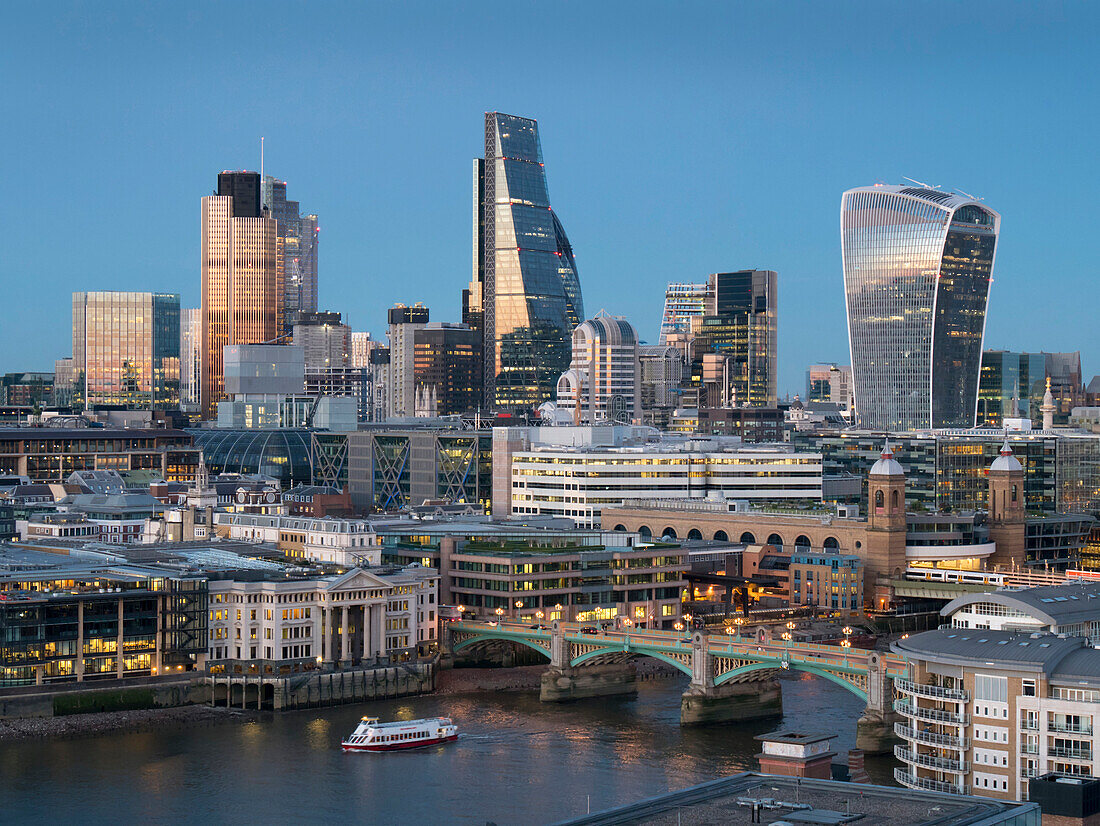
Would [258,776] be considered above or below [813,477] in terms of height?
below

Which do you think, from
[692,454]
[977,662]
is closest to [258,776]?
[977,662]

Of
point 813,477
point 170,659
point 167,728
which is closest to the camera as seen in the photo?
point 167,728

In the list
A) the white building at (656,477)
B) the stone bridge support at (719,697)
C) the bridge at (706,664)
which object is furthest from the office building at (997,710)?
the white building at (656,477)

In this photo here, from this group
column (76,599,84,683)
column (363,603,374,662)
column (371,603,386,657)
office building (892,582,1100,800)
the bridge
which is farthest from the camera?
column (371,603,386,657)

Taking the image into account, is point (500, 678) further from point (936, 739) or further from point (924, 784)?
point (936, 739)

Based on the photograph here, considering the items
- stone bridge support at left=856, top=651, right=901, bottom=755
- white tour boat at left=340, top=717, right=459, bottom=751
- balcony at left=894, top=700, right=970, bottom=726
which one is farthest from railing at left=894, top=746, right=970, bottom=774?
white tour boat at left=340, top=717, right=459, bottom=751

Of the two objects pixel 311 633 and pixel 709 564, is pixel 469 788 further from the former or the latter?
pixel 709 564

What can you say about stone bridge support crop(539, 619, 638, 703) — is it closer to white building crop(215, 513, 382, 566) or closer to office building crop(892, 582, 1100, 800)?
white building crop(215, 513, 382, 566)
